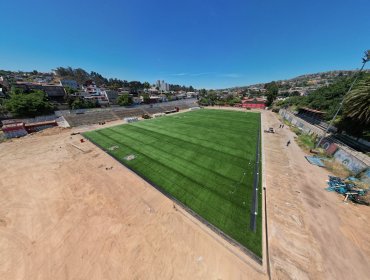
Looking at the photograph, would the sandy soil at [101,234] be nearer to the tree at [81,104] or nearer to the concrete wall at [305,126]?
the concrete wall at [305,126]

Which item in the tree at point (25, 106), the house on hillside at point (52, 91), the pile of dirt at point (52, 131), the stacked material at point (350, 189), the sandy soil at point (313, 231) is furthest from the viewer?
the house on hillside at point (52, 91)

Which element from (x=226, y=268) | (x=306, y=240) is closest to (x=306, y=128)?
(x=306, y=240)

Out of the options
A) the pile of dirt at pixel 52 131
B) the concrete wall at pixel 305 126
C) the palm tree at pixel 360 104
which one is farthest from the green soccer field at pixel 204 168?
the concrete wall at pixel 305 126

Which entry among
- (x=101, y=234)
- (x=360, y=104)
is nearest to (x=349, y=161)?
(x=360, y=104)

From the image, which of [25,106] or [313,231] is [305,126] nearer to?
[313,231]

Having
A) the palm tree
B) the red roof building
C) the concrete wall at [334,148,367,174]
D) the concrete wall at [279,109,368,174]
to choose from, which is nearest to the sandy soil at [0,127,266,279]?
the concrete wall at [334,148,367,174]

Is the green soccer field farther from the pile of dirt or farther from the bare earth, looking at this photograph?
the pile of dirt

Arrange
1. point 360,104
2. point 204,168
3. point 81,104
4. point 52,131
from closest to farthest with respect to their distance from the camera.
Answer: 1. point 204,168
2. point 360,104
3. point 52,131
4. point 81,104

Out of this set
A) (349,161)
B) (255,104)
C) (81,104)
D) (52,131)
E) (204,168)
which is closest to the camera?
(204,168)
